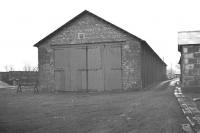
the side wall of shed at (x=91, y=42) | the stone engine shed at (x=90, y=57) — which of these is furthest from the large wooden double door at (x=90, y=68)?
the side wall of shed at (x=91, y=42)

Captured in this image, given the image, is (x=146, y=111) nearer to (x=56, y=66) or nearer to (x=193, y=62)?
(x=193, y=62)

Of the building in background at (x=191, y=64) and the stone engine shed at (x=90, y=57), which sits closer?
the building in background at (x=191, y=64)

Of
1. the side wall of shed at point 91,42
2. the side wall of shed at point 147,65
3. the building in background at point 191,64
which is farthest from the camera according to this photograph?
the side wall of shed at point 147,65

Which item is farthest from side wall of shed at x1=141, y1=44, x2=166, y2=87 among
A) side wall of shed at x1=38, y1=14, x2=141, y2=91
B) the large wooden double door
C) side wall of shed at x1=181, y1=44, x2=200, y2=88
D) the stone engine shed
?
side wall of shed at x1=181, y1=44, x2=200, y2=88

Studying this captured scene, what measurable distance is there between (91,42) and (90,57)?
3.63 ft

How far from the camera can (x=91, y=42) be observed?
706 inches

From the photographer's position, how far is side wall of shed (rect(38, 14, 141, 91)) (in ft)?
56.0

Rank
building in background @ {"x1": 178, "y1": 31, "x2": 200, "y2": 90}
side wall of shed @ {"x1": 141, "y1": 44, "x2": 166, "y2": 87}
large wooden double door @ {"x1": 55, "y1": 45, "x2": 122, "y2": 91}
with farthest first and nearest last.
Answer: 1. side wall of shed @ {"x1": 141, "y1": 44, "x2": 166, "y2": 87}
2. large wooden double door @ {"x1": 55, "y1": 45, "x2": 122, "y2": 91}
3. building in background @ {"x1": 178, "y1": 31, "x2": 200, "y2": 90}

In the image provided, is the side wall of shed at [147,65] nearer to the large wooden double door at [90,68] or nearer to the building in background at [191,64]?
the large wooden double door at [90,68]

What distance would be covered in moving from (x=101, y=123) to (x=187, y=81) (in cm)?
847

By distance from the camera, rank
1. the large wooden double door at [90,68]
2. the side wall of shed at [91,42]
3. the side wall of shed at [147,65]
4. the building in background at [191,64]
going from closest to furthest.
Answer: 1. the building in background at [191,64]
2. the side wall of shed at [91,42]
3. the large wooden double door at [90,68]
4. the side wall of shed at [147,65]

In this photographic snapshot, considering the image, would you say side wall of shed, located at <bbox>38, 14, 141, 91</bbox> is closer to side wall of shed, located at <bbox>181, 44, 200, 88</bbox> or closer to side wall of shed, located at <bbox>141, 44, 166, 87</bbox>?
side wall of shed, located at <bbox>141, 44, 166, 87</bbox>

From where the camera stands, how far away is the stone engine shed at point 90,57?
17172 mm

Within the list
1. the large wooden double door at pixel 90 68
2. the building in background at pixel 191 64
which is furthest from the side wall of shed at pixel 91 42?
the building in background at pixel 191 64
